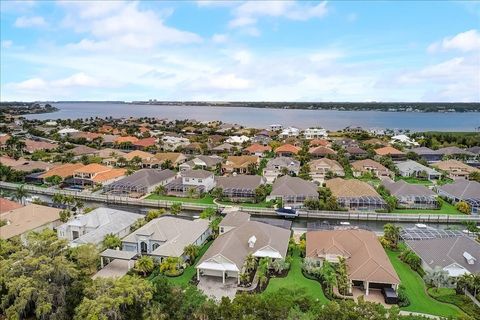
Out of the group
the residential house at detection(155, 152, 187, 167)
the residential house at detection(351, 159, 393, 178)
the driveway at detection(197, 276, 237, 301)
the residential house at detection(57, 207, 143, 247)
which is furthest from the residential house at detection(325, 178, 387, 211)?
the residential house at detection(155, 152, 187, 167)

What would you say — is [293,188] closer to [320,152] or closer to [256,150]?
[320,152]

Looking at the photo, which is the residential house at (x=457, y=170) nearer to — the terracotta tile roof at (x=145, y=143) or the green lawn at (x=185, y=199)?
the green lawn at (x=185, y=199)

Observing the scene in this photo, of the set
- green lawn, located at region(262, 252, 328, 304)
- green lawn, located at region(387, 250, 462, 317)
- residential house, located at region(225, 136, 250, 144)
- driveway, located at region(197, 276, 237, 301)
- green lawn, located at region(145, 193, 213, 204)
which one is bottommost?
green lawn, located at region(145, 193, 213, 204)

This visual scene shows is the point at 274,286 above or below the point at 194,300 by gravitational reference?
below

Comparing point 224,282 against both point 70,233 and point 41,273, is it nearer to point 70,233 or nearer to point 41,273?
point 41,273

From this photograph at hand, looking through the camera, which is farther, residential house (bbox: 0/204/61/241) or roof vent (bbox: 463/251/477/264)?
residential house (bbox: 0/204/61/241)

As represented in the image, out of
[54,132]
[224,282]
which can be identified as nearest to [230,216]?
[224,282]

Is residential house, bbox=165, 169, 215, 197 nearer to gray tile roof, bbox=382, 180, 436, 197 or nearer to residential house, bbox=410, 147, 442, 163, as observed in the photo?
gray tile roof, bbox=382, 180, 436, 197
